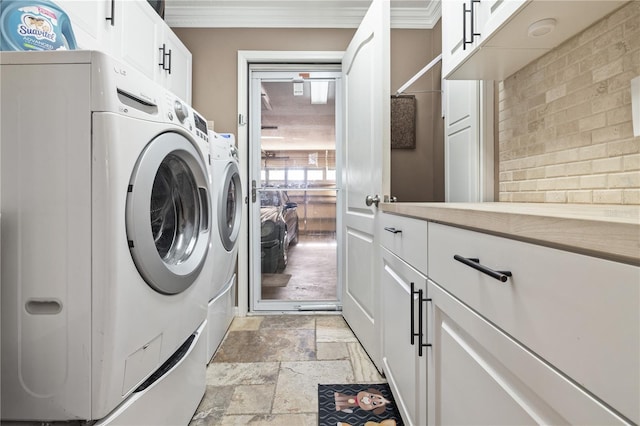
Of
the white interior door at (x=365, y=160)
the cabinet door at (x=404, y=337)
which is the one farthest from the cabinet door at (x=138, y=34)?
the cabinet door at (x=404, y=337)

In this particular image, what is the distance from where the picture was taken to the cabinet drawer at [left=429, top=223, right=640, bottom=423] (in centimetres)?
32

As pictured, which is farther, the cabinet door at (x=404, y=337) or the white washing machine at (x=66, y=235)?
the cabinet door at (x=404, y=337)

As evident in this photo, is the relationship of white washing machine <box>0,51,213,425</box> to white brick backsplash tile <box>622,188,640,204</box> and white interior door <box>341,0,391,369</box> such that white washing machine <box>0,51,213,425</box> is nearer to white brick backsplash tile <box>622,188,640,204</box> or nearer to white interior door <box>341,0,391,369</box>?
white interior door <box>341,0,391,369</box>

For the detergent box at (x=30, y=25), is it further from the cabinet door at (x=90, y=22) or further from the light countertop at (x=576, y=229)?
the light countertop at (x=576, y=229)

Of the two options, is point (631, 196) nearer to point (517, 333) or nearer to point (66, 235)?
point (517, 333)

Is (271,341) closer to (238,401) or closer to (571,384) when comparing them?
(238,401)

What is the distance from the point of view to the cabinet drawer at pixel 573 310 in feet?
1.07

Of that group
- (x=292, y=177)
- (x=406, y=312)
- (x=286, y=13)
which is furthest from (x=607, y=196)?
(x=286, y=13)

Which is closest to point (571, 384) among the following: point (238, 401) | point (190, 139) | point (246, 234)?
point (190, 139)

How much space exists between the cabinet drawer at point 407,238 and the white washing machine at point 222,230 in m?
0.85

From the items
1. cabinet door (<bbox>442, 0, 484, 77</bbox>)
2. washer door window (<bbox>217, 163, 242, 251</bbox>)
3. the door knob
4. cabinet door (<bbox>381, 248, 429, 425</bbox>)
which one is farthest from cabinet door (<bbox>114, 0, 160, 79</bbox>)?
cabinet door (<bbox>381, 248, 429, 425</bbox>)

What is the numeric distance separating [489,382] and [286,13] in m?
2.64

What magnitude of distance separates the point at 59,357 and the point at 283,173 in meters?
1.99

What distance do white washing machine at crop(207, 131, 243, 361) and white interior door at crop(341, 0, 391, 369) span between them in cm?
76
